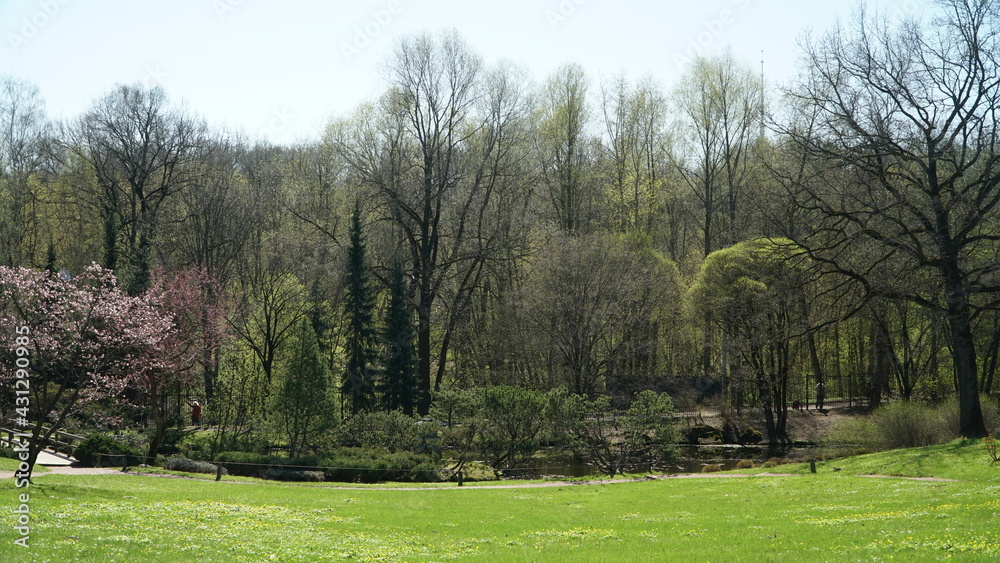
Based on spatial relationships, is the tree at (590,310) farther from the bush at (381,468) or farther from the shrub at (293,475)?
the shrub at (293,475)

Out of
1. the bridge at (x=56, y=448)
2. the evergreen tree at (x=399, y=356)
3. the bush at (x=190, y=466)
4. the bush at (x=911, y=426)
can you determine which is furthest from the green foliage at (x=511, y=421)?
the bridge at (x=56, y=448)

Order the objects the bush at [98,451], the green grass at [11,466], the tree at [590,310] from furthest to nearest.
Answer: the tree at [590,310] → the bush at [98,451] → the green grass at [11,466]

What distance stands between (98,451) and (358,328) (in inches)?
594

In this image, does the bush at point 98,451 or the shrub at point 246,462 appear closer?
the bush at point 98,451

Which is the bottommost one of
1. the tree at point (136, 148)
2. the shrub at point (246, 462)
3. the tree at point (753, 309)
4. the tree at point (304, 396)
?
the shrub at point (246, 462)

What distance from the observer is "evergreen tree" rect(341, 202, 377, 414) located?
3922cm

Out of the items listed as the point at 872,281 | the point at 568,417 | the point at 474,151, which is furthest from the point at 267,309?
the point at 872,281

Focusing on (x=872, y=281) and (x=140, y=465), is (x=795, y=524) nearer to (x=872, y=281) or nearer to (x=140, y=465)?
(x=872, y=281)

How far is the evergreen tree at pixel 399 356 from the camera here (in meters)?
38.7

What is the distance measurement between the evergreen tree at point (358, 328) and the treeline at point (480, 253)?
132mm

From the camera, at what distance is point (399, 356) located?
39.1 metres

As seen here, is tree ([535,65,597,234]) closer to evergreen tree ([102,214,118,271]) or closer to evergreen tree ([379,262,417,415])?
evergreen tree ([379,262,417,415])

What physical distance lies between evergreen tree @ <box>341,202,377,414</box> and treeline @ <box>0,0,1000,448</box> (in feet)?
0.43

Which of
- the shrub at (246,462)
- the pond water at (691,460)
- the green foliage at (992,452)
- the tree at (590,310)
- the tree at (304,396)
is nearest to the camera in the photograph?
the green foliage at (992,452)
